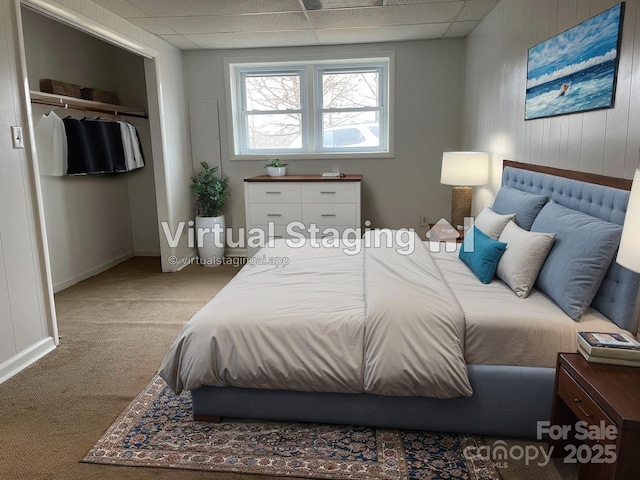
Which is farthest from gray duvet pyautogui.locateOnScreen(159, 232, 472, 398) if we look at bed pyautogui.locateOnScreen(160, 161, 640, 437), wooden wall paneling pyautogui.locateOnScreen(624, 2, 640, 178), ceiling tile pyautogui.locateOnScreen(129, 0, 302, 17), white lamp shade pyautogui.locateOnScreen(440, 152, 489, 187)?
ceiling tile pyautogui.locateOnScreen(129, 0, 302, 17)

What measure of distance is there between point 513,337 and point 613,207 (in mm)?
735

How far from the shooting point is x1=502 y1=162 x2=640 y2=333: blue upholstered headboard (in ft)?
6.25

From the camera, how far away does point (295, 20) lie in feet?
13.3

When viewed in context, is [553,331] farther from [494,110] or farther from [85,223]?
[85,223]

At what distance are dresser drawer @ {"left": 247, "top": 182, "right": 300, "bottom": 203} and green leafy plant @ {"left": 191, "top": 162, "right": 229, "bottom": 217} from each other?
0.48 metres

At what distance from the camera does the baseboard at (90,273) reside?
14.3ft

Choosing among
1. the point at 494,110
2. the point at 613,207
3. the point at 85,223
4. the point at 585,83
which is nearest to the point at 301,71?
the point at 494,110

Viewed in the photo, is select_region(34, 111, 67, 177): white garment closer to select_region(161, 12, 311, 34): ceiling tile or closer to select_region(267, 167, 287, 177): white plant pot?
select_region(161, 12, 311, 34): ceiling tile

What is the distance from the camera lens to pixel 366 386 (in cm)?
199

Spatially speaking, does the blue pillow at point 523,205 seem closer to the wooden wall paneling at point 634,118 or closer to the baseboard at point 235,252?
the wooden wall paneling at point 634,118

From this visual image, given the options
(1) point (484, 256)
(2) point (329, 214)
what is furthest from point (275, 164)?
(1) point (484, 256)

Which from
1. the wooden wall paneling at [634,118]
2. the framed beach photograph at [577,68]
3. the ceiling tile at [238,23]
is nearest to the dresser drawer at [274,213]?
the ceiling tile at [238,23]

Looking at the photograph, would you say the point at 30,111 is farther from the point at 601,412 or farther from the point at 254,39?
the point at 601,412

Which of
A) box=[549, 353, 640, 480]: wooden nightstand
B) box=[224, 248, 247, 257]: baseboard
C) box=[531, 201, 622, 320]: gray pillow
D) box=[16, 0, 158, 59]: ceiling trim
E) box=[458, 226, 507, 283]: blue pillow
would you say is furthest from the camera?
box=[224, 248, 247, 257]: baseboard
